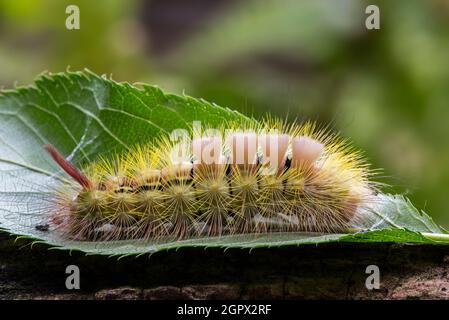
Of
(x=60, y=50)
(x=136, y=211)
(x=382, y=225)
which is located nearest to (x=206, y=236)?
(x=136, y=211)

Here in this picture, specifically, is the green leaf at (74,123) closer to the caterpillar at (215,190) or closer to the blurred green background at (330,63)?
the caterpillar at (215,190)

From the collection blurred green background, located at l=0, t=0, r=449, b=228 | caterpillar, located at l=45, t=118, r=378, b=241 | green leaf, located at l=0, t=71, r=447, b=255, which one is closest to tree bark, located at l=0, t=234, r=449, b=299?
caterpillar, located at l=45, t=118, r=378, b=241

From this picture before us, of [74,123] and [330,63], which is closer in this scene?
[74,123]

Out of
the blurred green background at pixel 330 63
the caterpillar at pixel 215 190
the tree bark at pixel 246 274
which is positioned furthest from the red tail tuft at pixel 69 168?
the blurred green background at pixel 330 63

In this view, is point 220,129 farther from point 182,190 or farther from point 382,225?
Result: point 382,225

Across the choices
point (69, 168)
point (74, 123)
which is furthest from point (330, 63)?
point (69, 168)

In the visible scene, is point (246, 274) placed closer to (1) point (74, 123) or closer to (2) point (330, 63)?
(1) point (74, 123)

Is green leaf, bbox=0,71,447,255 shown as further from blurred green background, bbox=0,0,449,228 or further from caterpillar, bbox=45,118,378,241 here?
blurred green background, bbox=0,0,449,228
